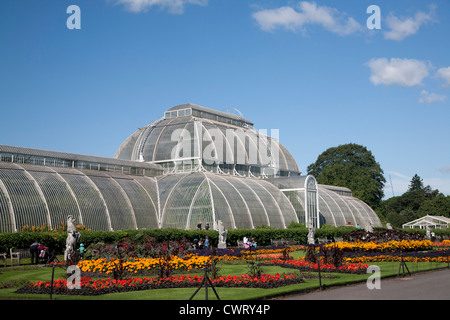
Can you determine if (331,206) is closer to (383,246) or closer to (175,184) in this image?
(175,184)

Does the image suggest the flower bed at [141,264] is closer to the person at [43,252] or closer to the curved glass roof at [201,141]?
the person at [43,252]

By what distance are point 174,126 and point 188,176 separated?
10.1m

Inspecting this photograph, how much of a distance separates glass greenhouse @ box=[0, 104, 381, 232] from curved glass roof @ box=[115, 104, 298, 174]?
14 cm

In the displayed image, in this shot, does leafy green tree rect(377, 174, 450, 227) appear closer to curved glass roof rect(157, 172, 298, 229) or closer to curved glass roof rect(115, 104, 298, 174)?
curved glass roof rect(115, 104, 298, 174)

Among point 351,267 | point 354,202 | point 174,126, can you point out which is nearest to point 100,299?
point 351,267

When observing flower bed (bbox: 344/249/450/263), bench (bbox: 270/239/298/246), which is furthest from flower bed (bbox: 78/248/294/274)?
bench (bbox: 270/239/298/246)

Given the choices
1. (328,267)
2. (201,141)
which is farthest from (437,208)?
(328,267)

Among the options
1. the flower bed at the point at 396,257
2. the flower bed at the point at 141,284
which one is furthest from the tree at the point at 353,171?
the flower bed at the point at 141,284

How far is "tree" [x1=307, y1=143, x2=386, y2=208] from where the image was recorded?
9881cm

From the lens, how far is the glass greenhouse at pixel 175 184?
140ft

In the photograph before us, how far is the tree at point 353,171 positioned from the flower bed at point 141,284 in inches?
3048

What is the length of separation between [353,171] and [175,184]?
59394 millimetres
